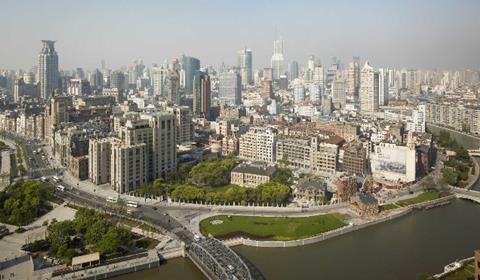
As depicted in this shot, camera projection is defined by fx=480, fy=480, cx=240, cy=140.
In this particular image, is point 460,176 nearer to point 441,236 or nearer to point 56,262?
point 441,236

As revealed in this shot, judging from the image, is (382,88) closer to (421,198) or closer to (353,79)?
(353,79)

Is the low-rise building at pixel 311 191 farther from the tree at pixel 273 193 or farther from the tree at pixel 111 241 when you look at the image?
the tree at pixel 111 241

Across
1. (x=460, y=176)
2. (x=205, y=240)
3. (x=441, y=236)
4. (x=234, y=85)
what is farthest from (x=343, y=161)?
(x=234, y=85)

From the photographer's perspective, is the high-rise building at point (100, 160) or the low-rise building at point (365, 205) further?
the high-rise building at point (100, 160)

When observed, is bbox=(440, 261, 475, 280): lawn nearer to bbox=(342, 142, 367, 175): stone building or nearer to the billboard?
the billboard

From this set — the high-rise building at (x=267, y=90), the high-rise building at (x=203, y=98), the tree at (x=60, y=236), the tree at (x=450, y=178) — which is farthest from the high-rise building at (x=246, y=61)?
the tree at (x=60, y=236)

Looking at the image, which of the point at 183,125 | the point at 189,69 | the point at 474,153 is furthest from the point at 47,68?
the point at 474,153
